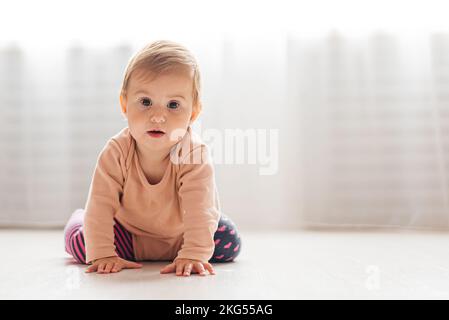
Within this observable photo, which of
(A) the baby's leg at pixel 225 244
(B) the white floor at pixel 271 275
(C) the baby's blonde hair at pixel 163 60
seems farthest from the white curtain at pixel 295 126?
(C) the baby's blonde hair at pixel 163 60

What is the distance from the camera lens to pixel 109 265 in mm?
904

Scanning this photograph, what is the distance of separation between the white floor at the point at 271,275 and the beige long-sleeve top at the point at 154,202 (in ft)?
0.19

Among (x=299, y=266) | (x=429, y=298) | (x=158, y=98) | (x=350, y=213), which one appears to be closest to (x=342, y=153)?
(x=350, y=213)

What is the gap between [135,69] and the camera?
0.92 meters

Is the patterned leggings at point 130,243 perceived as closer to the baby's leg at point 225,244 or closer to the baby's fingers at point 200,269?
the baby's leg at point 225,244

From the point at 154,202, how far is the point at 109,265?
145mm

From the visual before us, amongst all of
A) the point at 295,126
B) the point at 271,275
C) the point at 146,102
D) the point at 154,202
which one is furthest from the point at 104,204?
the point at 295,126

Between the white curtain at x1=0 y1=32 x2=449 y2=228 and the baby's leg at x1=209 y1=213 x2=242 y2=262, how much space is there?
0.62 m

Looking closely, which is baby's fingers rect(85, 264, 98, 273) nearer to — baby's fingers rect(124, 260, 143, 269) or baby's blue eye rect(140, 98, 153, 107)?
baby's fingers rect(124, 260, 143, 269)

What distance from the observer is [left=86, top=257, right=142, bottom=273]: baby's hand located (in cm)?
89

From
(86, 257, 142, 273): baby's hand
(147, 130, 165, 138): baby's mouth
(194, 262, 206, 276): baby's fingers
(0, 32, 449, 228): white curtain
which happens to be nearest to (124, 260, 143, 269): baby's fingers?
(86, 257, 142, 273): baby's hand

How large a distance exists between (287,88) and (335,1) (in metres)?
0.32
